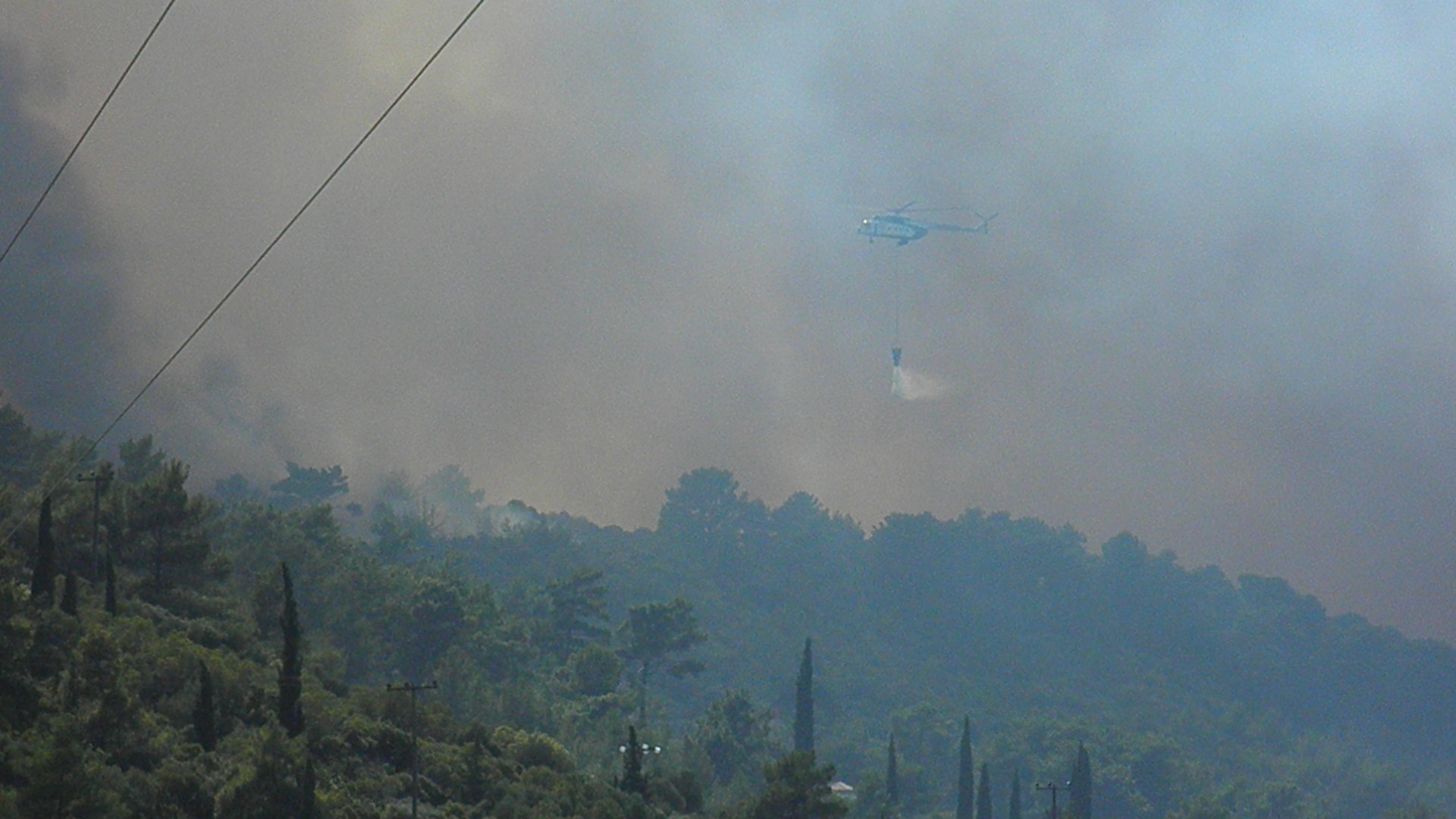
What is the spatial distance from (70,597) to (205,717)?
14126mm

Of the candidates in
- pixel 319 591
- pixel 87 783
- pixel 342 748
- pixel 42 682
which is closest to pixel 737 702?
pixel 319 591

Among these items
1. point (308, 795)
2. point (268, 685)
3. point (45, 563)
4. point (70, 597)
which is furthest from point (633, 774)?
point (308, 795)

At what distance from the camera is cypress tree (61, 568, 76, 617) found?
96000 millimetres

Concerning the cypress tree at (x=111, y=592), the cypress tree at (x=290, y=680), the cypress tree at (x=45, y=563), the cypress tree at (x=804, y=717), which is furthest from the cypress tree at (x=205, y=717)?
the cypress tree at (x=804, y=717)

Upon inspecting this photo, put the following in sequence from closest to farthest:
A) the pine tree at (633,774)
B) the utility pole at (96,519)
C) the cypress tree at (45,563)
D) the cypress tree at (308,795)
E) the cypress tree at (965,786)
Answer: the cypress tree at (308,795), the cypress tree at (45,563), the utility pole at (96,519), the pine tree at (633,774), the cypress tree at (965,786)

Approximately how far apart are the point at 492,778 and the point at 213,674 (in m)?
15.3

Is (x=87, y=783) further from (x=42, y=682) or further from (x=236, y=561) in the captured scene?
(x=236, y=561)

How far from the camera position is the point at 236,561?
509 ft

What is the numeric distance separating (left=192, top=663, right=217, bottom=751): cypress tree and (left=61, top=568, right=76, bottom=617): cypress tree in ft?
34.8

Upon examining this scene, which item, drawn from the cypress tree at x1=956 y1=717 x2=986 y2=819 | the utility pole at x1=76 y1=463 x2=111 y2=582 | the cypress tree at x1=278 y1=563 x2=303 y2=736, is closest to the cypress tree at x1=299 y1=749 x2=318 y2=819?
the cypress tree at x1=278 y1=563 x2=303 y2=736

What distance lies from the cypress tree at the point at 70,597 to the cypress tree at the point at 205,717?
10.6m

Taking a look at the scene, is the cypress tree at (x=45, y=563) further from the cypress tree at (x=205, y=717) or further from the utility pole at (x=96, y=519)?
the cypress tree at (x=205, y=717)

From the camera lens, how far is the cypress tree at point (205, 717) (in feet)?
284

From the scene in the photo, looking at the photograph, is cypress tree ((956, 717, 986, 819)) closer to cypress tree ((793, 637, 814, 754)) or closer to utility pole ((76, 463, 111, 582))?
cypress tree ((793, 637, 814, 754))
